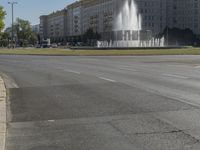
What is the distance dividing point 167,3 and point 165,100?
18101 cm

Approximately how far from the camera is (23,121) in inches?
410

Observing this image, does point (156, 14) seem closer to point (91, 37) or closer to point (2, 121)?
point (91, 37)

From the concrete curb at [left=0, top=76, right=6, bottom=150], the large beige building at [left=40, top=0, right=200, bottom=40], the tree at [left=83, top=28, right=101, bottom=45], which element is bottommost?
the concrete curb at [left=0, top=76, right=6, bottom=150]

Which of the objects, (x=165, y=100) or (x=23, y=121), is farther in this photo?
(x=165, y=100)

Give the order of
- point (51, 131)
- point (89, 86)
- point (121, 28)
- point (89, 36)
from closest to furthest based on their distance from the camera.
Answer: point (51, 131)
point (89, 86)
point (121, 28)
point (89, 36)

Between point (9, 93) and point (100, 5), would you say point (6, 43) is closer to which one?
point (100, 5)

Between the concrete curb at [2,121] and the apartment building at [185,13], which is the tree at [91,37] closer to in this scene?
the apartment building at [185,13]

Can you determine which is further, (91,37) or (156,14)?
(91,37)

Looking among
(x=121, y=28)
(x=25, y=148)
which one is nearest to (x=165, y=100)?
(x=25, y=148)

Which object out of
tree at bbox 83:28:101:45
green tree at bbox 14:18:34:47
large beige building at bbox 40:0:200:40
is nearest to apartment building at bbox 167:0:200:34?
large beige building at bbox 40:0:200:40

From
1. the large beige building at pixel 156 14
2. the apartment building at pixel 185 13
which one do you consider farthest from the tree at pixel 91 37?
the apartment building at pixel 185 13

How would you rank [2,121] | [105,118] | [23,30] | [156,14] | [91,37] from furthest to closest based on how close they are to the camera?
1. [23,30]
2. [91,37]
3. [156,14]
4. [105,118]
5. [2,121]

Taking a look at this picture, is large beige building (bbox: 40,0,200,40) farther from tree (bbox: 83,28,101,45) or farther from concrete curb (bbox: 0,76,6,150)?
concrete curb (bbox: 0,76,6,150)

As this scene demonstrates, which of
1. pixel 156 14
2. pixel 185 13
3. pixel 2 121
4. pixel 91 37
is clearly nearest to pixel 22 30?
pixel 91 37
